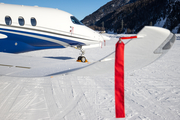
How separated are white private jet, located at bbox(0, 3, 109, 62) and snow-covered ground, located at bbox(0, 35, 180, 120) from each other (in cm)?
185

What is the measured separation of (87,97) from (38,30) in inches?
175

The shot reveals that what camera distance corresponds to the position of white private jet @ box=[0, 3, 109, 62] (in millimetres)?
6250

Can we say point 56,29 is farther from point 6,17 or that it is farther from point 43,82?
point 43,82

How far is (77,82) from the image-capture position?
5.26 meters

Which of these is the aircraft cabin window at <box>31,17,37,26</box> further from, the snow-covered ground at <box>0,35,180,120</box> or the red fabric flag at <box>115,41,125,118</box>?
the red fabric flag at <box>115,41,125,118</box>

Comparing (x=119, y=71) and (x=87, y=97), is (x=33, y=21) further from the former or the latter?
(x=119, y=71)

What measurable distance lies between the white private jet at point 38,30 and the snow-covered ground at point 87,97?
1.85m

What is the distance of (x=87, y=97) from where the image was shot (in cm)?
397

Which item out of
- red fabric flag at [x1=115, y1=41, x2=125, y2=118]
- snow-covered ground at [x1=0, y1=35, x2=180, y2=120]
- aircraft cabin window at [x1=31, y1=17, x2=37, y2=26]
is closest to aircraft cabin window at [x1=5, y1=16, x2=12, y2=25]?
aircraft cabin window at [x1=31, y1=17, x2=37, y2=26]

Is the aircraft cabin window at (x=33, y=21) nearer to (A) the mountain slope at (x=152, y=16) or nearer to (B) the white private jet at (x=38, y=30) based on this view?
(B) the white private jet at (x=38, y=30)

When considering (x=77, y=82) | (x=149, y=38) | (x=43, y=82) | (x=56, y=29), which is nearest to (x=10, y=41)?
(x=56, y=29)

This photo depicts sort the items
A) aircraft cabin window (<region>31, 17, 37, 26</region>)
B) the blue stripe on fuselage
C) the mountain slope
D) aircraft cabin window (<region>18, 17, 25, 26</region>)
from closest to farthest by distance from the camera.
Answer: the blue stripe on fuselage → aircraft cabin window (<region>18, 17, 25, 26</region>) → aircraft cabin window (<region>31, 17, 37, 26</region>) → the mountain slope

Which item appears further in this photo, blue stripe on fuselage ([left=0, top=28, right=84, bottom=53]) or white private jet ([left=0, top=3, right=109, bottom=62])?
white private jet ([left=0, top=3, right=109, bottom=62])

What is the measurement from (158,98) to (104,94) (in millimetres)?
1408
